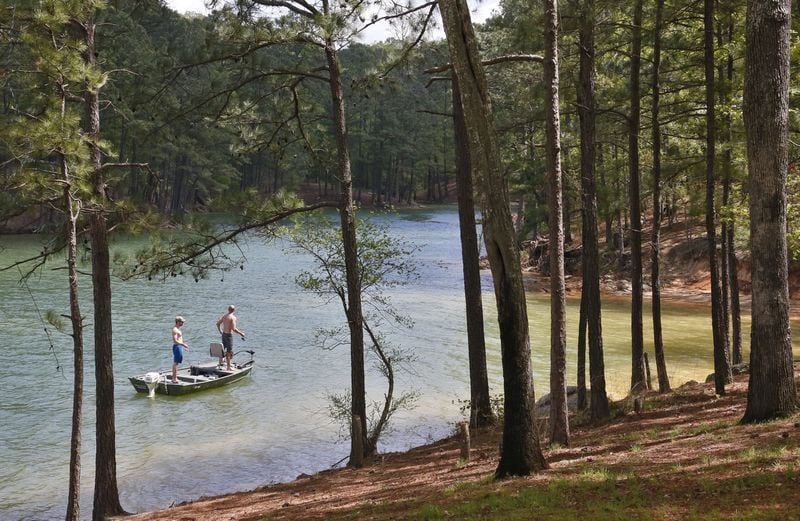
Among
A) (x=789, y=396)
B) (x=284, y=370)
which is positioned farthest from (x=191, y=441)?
(x=789, y=396)

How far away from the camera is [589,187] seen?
484 inches

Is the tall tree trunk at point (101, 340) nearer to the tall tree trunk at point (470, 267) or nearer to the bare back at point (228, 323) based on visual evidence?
the tall tree trunk at point (470, 267)

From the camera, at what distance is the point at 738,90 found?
14.8 meters

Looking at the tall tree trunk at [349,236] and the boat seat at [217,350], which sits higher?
the tall tree trunk at [349,236]

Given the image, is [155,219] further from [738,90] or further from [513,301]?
[738,90]

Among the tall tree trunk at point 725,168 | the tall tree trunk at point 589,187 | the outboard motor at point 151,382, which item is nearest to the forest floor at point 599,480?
the tall tree trunk at point 725,168

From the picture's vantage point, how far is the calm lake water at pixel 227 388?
1443 centimetres

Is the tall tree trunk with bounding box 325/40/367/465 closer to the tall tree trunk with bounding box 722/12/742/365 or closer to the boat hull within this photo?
the tall tree trunk with bounding box 722/12/742/365

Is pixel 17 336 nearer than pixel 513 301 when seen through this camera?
No

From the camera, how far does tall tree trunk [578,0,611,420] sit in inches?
480

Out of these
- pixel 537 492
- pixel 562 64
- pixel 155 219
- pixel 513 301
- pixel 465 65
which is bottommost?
pixel 537 492

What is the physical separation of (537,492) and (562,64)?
28.3 ft

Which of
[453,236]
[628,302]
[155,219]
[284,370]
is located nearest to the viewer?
[155,219]

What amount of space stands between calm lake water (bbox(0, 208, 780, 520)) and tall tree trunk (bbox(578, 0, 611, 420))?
15.0 ft
